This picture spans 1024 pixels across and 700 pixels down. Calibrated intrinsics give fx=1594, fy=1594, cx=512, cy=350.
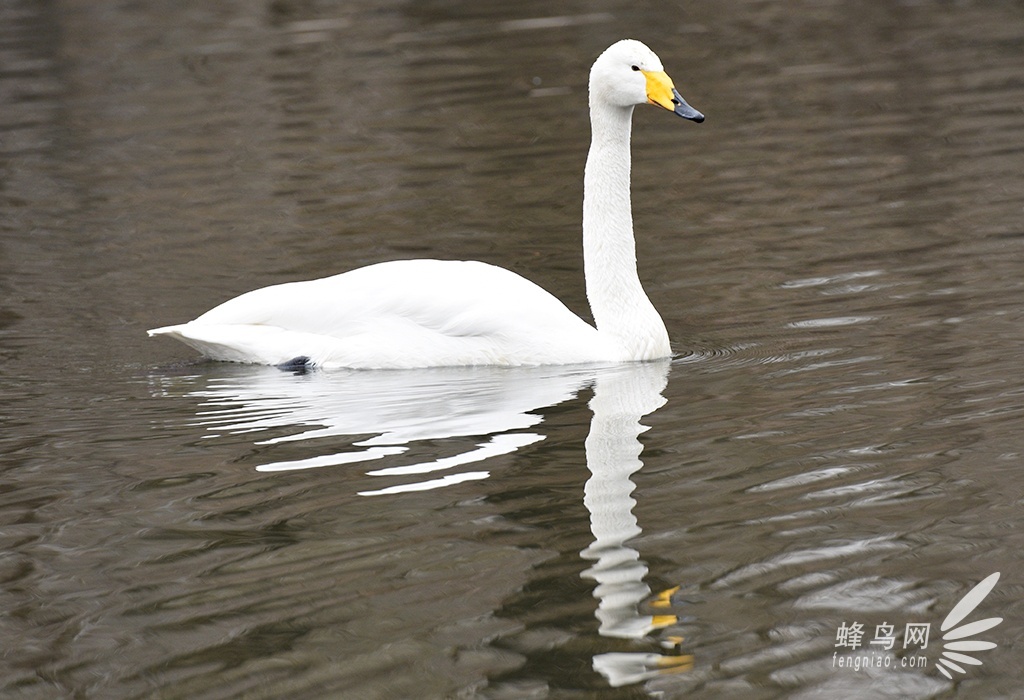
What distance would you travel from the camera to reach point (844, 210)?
11.4 metres

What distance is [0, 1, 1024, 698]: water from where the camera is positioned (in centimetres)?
482

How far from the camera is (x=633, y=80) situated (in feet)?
27.3

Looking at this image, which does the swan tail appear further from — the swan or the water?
the water

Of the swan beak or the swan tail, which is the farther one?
the swan tail

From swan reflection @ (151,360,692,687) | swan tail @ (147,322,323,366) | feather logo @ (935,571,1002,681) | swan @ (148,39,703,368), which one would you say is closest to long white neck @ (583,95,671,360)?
swan @ (148,39,703,368)

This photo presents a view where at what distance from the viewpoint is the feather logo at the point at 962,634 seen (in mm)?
4529

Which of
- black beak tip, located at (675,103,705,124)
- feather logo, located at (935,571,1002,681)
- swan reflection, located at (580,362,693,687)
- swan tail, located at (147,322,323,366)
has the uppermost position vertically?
black beak tip, located at (675,103,705,124)

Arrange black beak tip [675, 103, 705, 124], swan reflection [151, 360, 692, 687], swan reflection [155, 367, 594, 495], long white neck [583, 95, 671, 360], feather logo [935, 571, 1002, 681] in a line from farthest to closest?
long white neck [583, 95, 671, 360]
black beak tip [675, 103, 705, 124]
swan reflection [155, 367, 594, 495]
swan reflection [151, 360, 692, 687]
feather logo [935, 571, 1002, 681]

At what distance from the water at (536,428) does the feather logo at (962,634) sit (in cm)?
3

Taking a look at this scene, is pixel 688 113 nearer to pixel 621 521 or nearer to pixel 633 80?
pixel 633 80

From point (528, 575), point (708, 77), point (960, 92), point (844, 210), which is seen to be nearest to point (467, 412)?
point (528, 575)

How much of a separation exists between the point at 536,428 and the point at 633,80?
2186 millimetres

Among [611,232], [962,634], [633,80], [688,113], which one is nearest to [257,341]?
[611,232]

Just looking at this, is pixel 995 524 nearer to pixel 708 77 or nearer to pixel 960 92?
pixel 960 92
